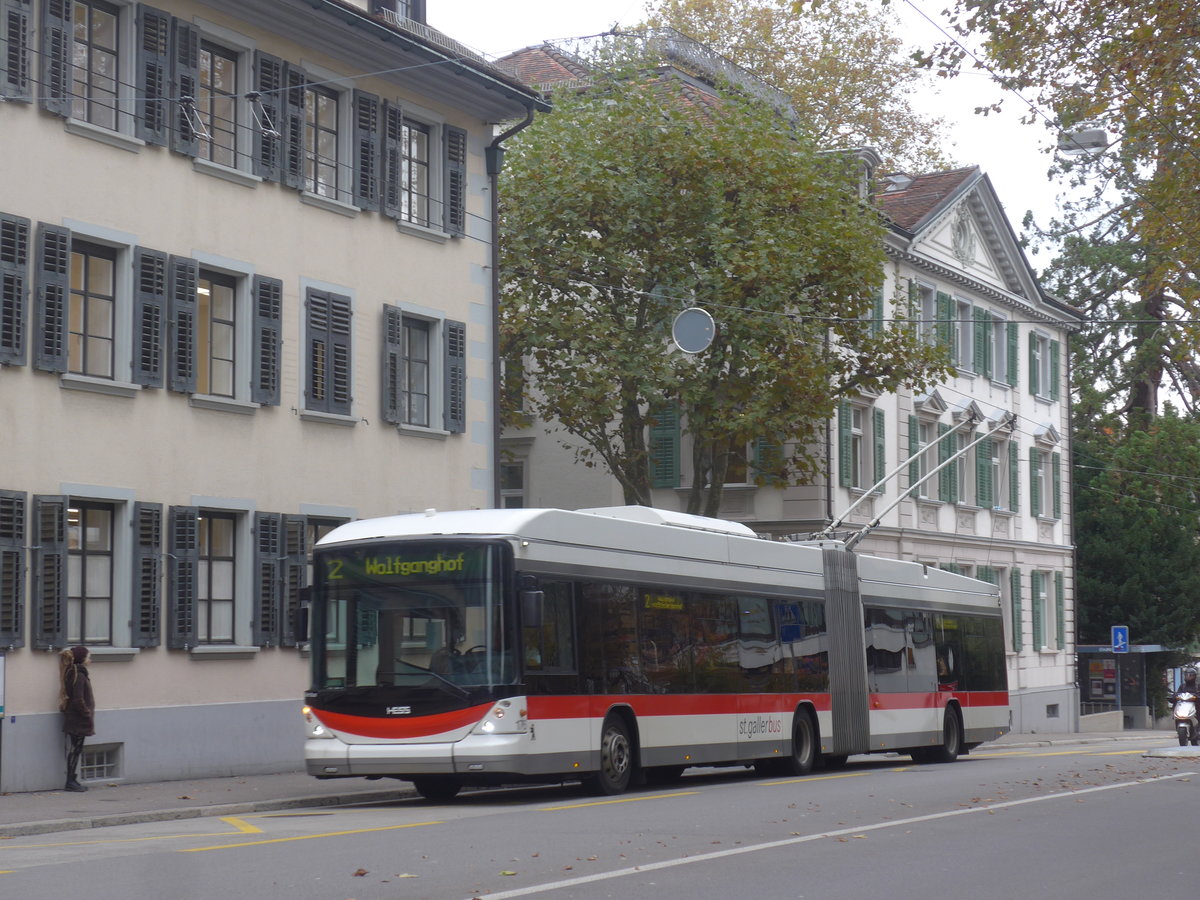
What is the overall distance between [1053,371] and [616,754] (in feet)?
130

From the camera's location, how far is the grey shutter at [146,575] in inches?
866

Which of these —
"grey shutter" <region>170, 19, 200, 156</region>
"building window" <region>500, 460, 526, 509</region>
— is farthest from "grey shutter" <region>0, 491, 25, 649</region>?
"building window" <region>500, 460, 526, 509</region>

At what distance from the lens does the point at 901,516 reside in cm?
4503

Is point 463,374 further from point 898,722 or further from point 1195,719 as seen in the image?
point 1195,719

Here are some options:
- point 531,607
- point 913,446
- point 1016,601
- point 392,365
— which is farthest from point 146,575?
point 1016,601

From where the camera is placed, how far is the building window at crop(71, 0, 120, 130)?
21844 mm

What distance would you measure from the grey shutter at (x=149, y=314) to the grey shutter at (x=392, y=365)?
4620 mm

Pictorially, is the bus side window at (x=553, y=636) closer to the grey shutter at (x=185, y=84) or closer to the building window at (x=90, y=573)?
the building window at (x=90, y=573)

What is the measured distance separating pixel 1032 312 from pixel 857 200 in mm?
22290

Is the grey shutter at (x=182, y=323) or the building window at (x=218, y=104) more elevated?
the building window at (x=218, y=104)

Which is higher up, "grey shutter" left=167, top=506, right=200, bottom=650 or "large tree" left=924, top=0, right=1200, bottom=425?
"large tree" left=924, top=0, right=1200, bottom=425

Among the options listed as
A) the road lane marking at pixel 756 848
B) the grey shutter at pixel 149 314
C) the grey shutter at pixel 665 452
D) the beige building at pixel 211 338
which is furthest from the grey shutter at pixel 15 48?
the grey shutter at pixel 665 452

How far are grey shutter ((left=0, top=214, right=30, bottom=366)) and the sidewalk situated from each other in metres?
4.77

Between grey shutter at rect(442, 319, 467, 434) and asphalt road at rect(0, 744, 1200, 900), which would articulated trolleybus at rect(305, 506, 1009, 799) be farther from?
grey shutter at rect(442, 319, 467, 434)
